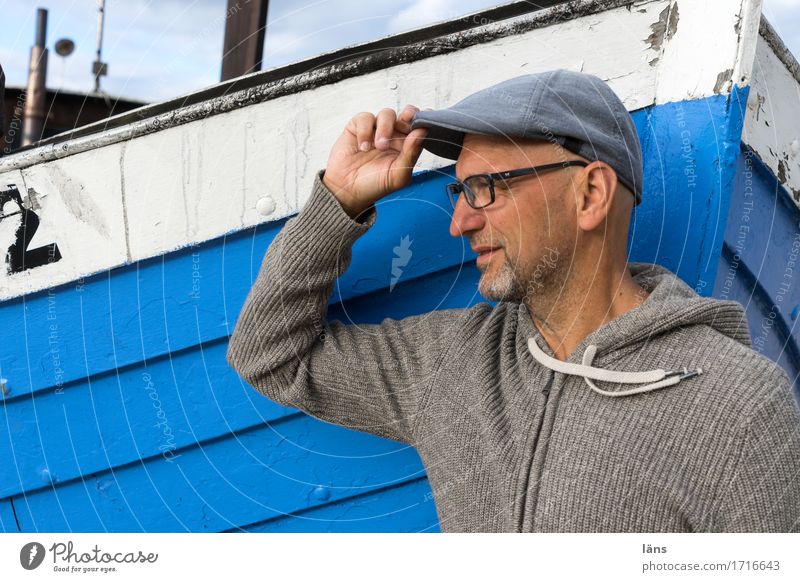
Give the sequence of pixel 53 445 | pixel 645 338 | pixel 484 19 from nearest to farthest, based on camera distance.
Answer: pixel 645 338 → pixel 484 19 → pixel 53 445

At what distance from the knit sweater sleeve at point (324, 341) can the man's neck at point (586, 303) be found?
0.57 feet

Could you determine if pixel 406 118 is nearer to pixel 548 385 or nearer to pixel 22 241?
pixel 548 385

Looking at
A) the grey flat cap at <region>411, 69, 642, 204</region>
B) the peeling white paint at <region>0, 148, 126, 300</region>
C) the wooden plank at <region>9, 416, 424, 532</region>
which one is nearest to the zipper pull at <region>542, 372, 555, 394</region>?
the grey flat cap at <region>411, 69, 642, 204</region>

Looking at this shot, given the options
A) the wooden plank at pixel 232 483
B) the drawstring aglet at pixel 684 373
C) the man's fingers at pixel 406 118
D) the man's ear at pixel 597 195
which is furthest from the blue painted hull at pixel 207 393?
the drawstring aglet at pixel 684 373

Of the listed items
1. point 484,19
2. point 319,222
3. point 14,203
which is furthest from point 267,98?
point 14,203

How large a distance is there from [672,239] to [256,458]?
2.62 feet

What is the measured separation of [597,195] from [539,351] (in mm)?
223

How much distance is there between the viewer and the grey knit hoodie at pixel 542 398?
40.0 inches

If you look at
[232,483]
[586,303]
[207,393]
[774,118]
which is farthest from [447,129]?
[232,483]

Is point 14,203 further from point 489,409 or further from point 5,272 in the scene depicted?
point 489,409

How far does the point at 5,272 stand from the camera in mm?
1524

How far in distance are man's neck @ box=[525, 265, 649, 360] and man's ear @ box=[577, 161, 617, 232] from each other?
69 mm

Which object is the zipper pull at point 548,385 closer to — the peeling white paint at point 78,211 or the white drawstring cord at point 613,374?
the white drawstring cord at point 613,374

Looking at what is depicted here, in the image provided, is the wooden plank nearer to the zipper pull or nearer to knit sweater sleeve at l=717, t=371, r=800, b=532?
the zipper pull
